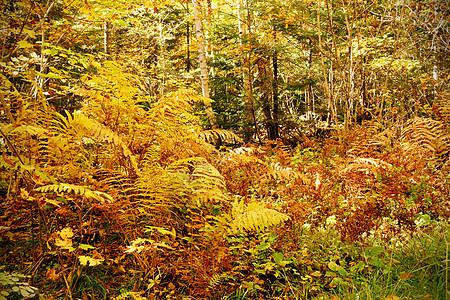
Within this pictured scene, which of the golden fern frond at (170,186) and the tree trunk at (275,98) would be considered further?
the tree trunk at (275,98)

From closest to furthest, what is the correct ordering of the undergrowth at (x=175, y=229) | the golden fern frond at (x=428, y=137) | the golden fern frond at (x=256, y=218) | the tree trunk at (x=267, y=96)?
the undergrowth at (x=175, y=229)
the golden fern frond at (x=256, y=218)
the golden fern frond at (x=428, y=137)
the tree trunk at (x=267, y=96)

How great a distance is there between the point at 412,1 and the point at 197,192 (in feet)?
23.1

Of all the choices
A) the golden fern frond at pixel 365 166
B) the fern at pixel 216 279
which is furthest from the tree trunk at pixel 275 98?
the fern at pixel 216 279

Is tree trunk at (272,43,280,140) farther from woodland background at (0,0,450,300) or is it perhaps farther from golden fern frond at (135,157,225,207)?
golden fern frond at (135,157,225,207)

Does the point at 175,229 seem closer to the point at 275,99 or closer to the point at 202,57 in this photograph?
the point at 202,57

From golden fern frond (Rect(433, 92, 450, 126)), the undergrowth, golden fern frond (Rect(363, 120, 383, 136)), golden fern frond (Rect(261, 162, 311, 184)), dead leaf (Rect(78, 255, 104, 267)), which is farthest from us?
golden fern frond (Rect(363, 120, 383, 136))

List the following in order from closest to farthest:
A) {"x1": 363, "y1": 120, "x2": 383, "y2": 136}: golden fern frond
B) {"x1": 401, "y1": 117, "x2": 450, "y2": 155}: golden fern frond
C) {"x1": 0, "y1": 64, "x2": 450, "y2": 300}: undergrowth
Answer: {"x1": 0, "y1": 64, "x2": 450, "y2": 300}: undergrowth → {"x1": 401, "y1": 117, "x2": 450, "y2": 155}: golden fern frond → {"x1": 363, "y1": 120, "x2": 383, "y2": 136}: golden fern frond

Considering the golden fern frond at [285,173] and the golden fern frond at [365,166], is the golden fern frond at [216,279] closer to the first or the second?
the golden fern frond at [285,173]

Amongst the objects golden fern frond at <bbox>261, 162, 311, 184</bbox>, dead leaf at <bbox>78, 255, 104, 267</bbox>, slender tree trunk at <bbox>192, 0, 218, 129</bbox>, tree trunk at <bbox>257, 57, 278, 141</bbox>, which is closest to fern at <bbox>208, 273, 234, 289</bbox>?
dead leaf at <bbox>78, 255, 104, 267</bbox>

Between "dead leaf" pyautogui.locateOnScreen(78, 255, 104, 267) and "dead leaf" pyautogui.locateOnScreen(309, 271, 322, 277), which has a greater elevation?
"dead leaf" pyautogui.locateOnScreen(78, 255, 104, 267)

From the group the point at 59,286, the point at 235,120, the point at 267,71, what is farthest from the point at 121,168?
the point at 267,71

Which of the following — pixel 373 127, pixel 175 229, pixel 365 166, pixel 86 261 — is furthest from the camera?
pixel 373 127

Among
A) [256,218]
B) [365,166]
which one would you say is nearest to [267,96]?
[365,166]

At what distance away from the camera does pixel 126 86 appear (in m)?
3.09
